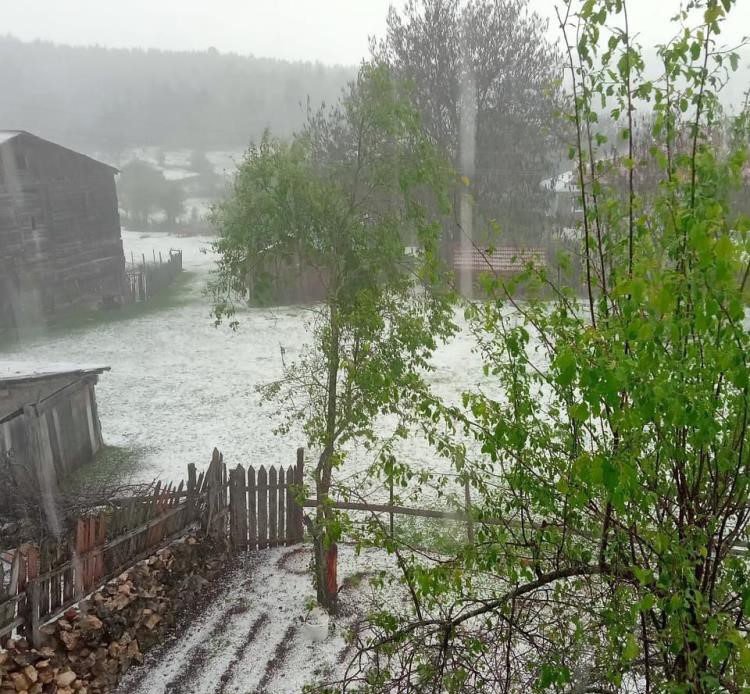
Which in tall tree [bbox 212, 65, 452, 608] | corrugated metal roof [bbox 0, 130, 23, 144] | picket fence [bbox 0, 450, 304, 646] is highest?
corrugated metal roof [bbox 0, 130, 23, 144]

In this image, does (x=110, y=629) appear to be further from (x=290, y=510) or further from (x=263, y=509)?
(x=290, y=510)

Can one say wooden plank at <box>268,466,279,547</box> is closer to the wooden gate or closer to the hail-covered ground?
the wooden gate

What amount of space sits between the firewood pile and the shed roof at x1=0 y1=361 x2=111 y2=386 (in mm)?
5016

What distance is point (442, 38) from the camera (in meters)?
32.1

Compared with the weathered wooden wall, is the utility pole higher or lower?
higher

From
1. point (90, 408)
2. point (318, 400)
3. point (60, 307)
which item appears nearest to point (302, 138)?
point (318, 400)

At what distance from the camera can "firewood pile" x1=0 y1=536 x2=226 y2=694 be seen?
22.7 ft

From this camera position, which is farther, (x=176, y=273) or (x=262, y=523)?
(x=176, y=273)

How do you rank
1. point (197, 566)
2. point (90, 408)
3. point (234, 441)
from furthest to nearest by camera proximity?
point (234, 441) → point (90, 408) → point (197, 566)

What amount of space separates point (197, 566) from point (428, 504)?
13.7 ft

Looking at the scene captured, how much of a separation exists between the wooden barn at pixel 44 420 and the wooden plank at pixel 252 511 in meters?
3.74

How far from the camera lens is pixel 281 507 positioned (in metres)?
10.6

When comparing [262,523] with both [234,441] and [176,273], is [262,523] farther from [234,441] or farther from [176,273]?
[176,273]

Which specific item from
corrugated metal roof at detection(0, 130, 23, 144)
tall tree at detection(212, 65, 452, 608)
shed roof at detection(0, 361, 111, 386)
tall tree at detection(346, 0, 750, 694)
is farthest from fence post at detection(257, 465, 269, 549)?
corrugated metal roof at detection(0, 130, 23, 144)
